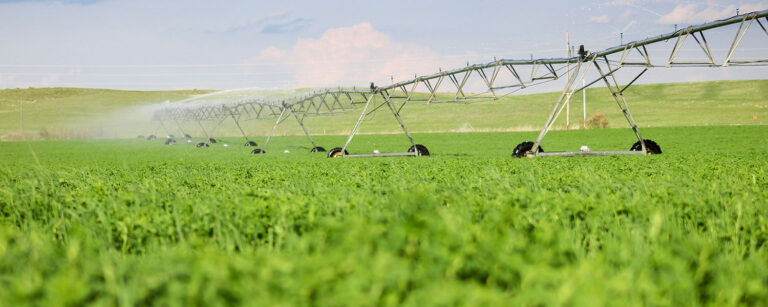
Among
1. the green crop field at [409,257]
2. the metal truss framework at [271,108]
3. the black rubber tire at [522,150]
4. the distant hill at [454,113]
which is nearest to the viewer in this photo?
the green crop field at [409,257]

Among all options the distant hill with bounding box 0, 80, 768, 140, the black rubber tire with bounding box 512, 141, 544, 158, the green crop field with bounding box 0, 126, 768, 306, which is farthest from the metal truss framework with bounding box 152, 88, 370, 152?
the distant hill with bounding box 0, 80, 768, 140

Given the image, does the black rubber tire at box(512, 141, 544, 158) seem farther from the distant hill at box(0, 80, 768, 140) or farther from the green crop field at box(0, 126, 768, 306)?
the distant hill at box(0, 80, 768, 140)

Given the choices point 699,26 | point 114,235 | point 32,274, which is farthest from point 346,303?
point 699,26

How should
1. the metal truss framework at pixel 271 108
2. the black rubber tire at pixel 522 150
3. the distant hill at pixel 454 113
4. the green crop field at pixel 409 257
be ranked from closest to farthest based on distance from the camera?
the green crop field at pixel 409 257, the black rubber tire at pixel 522 150, the metal truss framework at pixel 271 108, the distant hill at pixel 454 113

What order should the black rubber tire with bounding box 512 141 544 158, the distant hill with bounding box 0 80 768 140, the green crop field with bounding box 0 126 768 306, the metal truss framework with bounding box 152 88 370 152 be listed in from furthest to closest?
1. the distant hill with bounding box 0 80 768 140
2. the metal truss framework with bounding box 152 88 370 152
3. the black rubber tire with bounding box 512 141 544 158
4. the green crop field with bounding box 0 126 768 306

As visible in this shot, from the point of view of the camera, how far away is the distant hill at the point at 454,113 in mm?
65000

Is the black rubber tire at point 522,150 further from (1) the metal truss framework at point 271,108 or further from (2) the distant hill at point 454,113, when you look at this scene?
(2) the distant hill at point 454,113

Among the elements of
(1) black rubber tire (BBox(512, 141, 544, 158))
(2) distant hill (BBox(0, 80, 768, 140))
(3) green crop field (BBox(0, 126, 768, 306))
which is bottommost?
(1) black rubber tire (BBox(512, 141, 544, 158))

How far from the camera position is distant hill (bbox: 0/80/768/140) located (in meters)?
65.0

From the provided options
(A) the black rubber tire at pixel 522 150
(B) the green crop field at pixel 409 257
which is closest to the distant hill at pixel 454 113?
(A) the black rubber tire at pixel 522 150

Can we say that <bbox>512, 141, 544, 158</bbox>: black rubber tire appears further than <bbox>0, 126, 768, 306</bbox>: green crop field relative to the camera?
Yes

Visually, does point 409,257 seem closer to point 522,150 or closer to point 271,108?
point 522,150

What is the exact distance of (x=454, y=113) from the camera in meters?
80.2

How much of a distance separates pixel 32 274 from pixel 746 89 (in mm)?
103103
